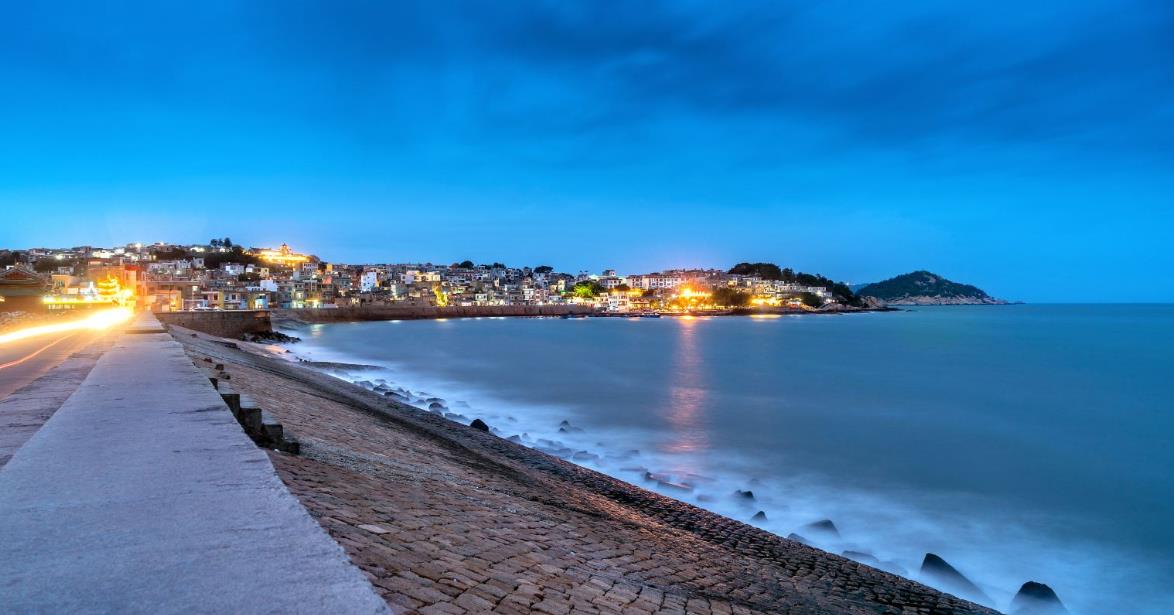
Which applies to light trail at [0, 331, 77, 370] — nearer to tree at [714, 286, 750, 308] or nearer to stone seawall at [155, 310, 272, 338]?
stone seawall at [155, 310, 272, 338]

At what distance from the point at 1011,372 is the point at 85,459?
41.2 metres

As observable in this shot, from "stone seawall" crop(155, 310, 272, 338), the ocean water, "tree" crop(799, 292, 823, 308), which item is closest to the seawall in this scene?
"stone seawall" crop(155, 310, 272, 338)

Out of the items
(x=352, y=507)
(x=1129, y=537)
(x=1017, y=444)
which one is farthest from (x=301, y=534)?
(x=1017, y=444)

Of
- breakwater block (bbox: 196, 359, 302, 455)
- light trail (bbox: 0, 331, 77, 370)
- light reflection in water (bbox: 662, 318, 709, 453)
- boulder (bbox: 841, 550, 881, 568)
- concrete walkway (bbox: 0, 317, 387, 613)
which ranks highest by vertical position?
concrete walkway (bbox: 0, 317, 387, 613)

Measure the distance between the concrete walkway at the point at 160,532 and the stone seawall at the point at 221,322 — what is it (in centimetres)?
4681

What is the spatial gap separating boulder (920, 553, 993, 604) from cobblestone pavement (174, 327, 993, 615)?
2.91 feet

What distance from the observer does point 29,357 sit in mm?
15688

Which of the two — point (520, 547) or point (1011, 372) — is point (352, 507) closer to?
point (520, 547)

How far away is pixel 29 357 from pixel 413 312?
383 ft

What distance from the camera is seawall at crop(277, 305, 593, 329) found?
4199 inches

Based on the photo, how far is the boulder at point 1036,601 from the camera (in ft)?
24.7

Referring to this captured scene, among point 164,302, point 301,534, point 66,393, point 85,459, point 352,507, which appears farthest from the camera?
point 164,302

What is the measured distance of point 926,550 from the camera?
943 centimetres

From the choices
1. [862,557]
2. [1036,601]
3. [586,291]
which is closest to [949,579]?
[1036,601]
